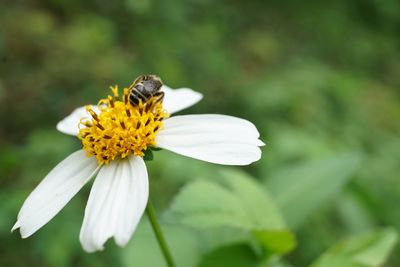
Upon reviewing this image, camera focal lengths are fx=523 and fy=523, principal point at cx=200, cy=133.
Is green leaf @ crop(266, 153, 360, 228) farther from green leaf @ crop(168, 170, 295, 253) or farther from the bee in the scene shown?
the bee

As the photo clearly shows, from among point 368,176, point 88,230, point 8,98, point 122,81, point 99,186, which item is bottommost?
point 88,230

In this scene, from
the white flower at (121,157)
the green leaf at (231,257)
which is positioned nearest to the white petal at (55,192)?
the white flower at (121,157)

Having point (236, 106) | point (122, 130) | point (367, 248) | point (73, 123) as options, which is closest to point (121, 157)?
point (122, 130)

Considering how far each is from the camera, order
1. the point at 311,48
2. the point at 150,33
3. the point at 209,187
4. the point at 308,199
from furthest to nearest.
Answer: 1. the point at 311,48
2. the point at 150,33
3. the point at 308,199
4. the point at 209,187

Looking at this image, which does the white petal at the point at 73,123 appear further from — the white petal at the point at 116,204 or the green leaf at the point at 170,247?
the green leaf at the point at 170,247

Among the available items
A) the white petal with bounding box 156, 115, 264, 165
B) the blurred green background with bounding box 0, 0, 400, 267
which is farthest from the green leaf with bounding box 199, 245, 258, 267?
the white petal with bounding box 156, 115, 264, 165

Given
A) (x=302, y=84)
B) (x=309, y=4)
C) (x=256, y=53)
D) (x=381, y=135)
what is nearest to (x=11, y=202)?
(x=302, y=84)

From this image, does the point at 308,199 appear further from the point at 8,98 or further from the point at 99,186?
the point at 8,98

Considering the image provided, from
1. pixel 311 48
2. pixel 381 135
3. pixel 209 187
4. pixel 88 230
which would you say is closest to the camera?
pixel 88 230

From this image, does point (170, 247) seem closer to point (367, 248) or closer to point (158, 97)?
point (158, 97)
